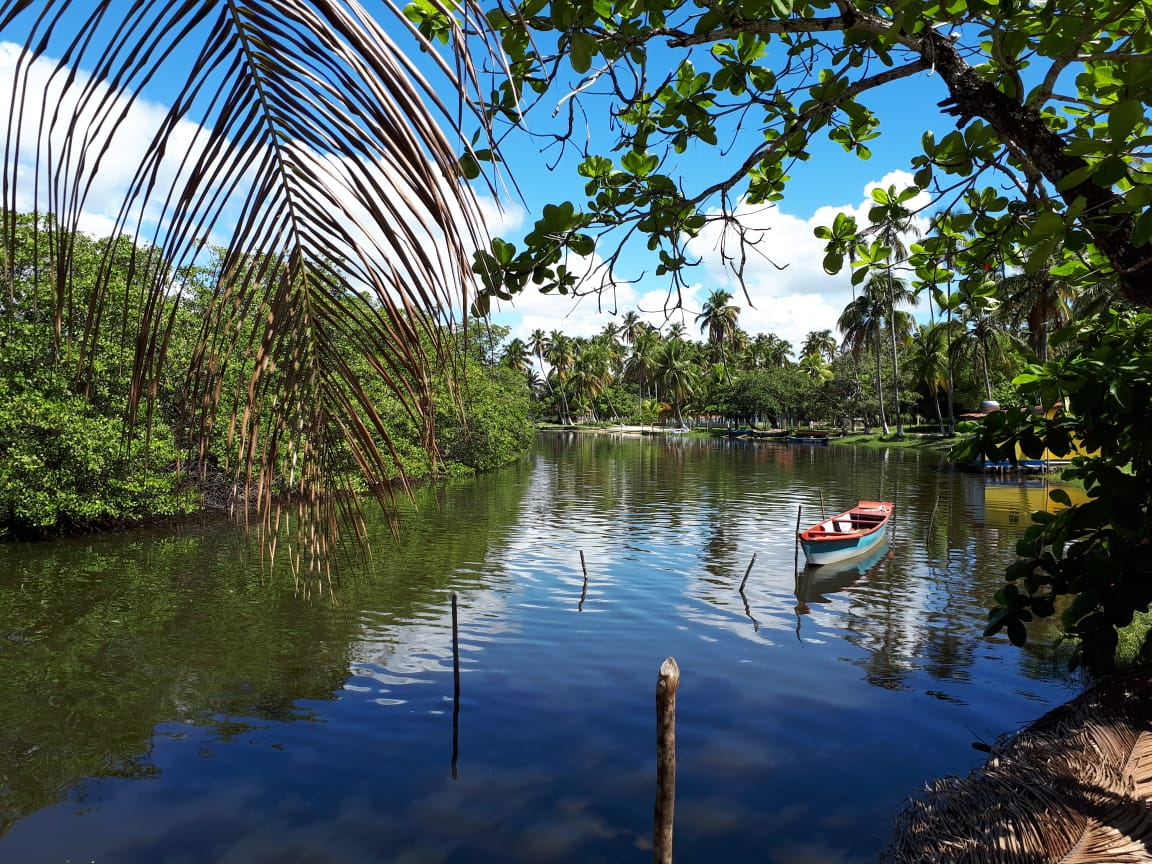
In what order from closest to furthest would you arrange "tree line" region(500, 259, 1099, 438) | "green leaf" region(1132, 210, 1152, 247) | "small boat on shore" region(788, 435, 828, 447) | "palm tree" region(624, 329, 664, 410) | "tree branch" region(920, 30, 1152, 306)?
"green leaf" region(1132, 210, 1152, 247), "tree branch" region(920, 30, 1152, 306), "tree line" region(500, 259, 1099, 438), "small boat on shore" region(788, 435, 828, 447), "palm tree" region(624, 329, 664, 410)

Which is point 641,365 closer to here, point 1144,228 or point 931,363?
point 931,363

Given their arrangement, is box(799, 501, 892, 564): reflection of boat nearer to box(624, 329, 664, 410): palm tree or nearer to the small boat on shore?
the small boat on shore

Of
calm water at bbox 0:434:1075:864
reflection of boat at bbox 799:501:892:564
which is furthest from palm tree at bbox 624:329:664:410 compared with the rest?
calm water at bbox 0:434:1075:864

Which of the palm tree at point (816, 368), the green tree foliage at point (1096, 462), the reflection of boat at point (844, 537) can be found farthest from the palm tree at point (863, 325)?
the green tree foliage at point (1096, 462)

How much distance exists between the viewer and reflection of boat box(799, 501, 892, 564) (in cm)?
1834

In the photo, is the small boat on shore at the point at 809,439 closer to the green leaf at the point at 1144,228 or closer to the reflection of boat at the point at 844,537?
the reflection of boat at the point at 844,537

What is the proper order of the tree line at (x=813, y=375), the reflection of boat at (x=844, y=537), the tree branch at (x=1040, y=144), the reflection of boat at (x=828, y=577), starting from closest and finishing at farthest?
the tree branch at (x=1040, y=144), the reflection of boat at (x=828, y=577), the reflection of boat at (x=844, y=537), the tree line at (x=813, y=375)

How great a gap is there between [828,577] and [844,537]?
3.72 ft

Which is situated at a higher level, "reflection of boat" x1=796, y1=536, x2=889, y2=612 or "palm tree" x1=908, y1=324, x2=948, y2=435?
"palm tree" x1=908, y1=324, x2=948, y2=435

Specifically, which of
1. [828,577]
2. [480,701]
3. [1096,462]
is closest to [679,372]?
[828,577]

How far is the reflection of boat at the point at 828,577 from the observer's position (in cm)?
1686

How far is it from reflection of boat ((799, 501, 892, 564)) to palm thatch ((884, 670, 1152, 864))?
11926 mm

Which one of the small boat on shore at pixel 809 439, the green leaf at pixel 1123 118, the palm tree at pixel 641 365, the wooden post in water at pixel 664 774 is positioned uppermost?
the palm tree at pixel 641 365

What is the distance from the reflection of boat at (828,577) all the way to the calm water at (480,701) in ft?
0.30
